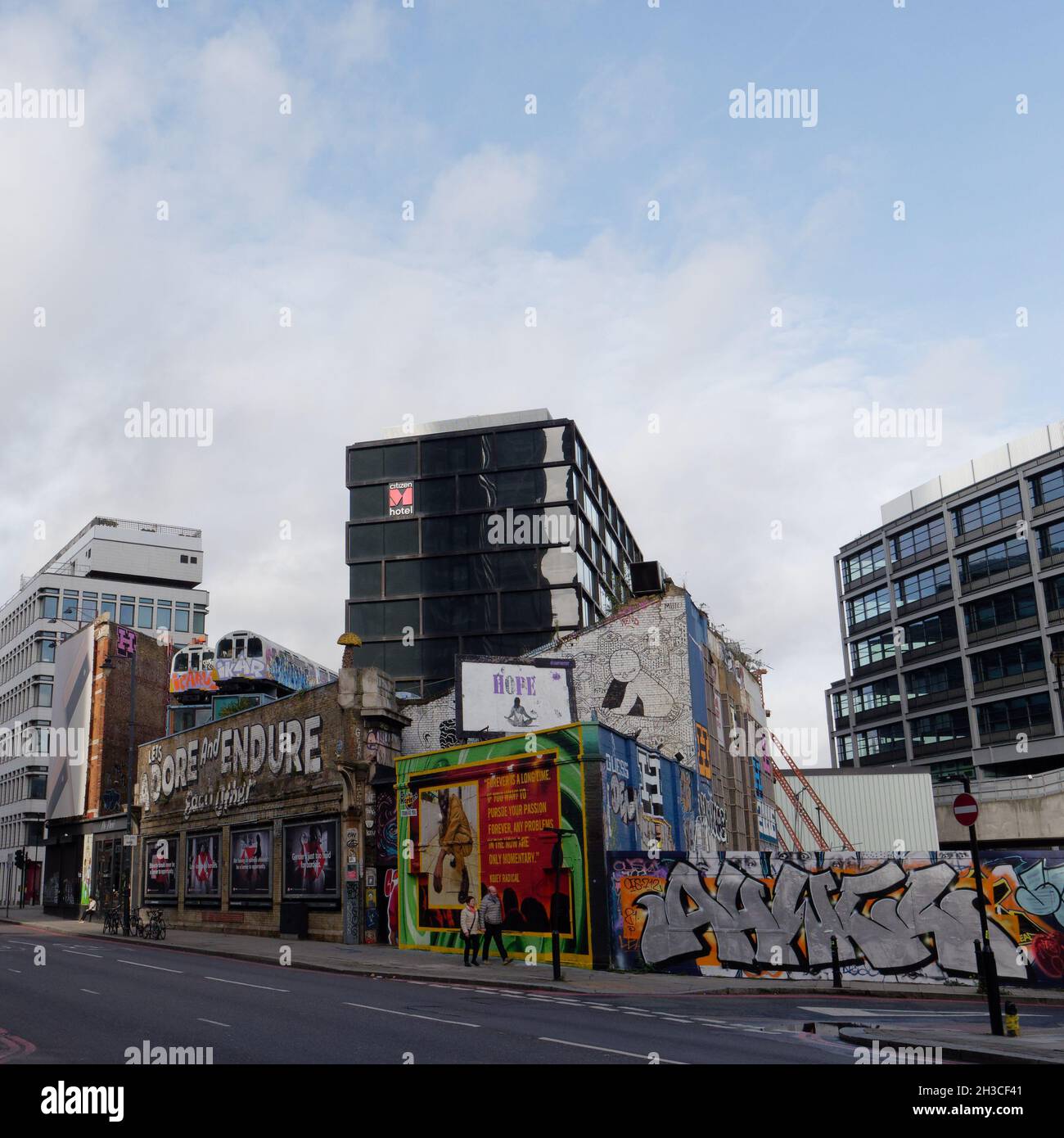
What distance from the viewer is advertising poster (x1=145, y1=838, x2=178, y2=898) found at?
4512 centimetres

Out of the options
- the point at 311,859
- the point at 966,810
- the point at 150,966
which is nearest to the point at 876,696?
the point at 311,859

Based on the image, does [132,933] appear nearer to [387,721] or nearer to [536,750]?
[387,721]

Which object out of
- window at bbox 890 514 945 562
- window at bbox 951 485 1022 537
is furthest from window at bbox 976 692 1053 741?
window at bbox 890 514 945 562

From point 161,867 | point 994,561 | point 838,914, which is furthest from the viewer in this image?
point 994,561

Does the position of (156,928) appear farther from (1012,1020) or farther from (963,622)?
(963,622)

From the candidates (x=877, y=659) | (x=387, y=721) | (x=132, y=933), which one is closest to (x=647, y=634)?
(x=387, y=721)

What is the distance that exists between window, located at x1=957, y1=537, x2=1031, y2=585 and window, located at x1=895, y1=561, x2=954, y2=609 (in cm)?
156

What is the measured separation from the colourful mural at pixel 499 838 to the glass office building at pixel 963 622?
5327 cm

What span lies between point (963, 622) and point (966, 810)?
2790 inches

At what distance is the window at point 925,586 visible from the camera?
3263 inches

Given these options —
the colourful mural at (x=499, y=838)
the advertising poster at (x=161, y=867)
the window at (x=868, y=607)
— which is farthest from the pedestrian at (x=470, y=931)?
the window at (x=868, y=607)

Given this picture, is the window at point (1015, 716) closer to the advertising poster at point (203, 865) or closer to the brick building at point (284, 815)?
the brick building at point (284, 815)

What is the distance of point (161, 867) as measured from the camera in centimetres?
4628

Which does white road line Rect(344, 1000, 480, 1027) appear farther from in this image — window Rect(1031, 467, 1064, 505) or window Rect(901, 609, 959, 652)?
window Rect(901, 609, 959, 652)
